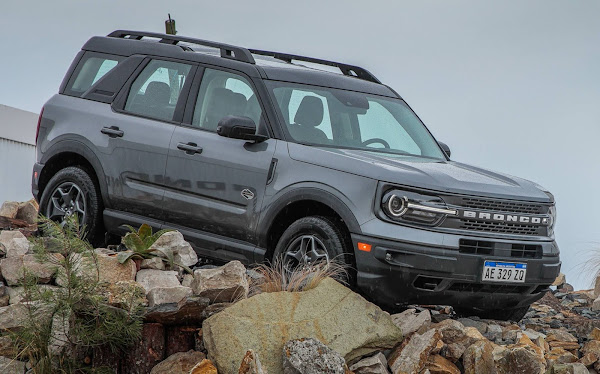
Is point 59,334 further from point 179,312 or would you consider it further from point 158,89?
point 158,89

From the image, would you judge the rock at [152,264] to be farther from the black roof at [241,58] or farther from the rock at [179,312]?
the black roof at [241,58]

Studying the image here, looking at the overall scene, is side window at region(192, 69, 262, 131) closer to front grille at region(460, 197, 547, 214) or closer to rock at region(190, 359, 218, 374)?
front grille at region(460, 197, 547, 214)

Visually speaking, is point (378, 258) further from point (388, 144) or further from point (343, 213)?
point (388, 144)

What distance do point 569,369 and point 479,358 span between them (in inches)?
29.0

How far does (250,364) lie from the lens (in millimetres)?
6750

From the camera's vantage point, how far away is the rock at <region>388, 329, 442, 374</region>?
738cm

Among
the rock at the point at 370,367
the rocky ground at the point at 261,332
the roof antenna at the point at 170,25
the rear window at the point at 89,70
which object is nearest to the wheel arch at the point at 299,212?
the rocky ground at the point at 261,332

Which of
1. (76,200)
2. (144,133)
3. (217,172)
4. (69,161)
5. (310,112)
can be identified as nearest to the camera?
(217,172)

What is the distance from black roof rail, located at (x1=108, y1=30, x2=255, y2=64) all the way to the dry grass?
2251 mm

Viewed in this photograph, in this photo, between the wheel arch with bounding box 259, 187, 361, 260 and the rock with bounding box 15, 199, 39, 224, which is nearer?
the wheel arch with bounding box 259, 187, 361, 260

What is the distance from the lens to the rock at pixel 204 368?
6.95 meters

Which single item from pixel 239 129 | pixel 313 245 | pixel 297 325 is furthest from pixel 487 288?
pixel 239 129

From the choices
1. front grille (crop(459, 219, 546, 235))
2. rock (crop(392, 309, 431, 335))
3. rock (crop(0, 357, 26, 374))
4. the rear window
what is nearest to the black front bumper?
rock (crop(392, 309, 431, 335))

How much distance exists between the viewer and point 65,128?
34.4 feet
